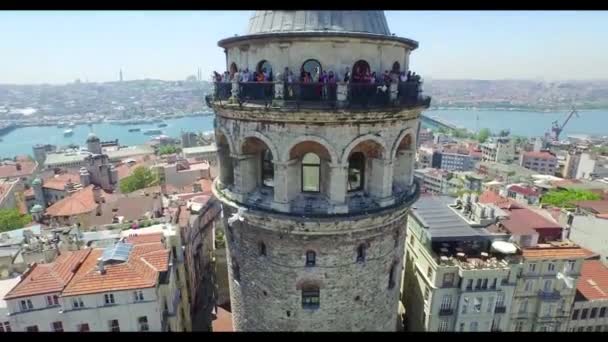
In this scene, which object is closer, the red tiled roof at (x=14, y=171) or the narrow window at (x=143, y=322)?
the narrow window at (x=143, y=322)

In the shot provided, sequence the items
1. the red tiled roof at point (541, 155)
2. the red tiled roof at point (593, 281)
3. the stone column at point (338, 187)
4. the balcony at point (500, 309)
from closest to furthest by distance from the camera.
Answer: the stone column at point (338, 187), the balcony at point (500, 309), the red tiled roof at point (593, 281), the red tiled roof at point (541, 155)

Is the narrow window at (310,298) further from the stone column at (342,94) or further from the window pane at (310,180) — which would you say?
the stone column at (342,94)

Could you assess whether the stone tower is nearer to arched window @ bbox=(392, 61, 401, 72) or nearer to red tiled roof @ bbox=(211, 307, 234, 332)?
arched window @ bbox=(392, 61, 401, 72)

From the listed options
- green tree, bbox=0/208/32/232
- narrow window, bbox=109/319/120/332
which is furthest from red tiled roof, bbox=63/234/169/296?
green tree, bbox=0/208/32/232

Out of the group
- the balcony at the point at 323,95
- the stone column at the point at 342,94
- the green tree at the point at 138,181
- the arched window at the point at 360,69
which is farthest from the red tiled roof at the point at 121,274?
the green tree at the point at 138,181

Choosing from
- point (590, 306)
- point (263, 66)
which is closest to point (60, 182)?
point (263, 66)
